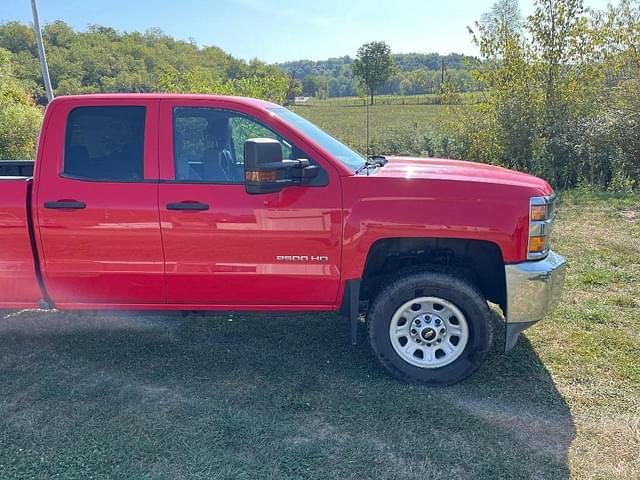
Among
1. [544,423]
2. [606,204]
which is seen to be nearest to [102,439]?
[544,423]

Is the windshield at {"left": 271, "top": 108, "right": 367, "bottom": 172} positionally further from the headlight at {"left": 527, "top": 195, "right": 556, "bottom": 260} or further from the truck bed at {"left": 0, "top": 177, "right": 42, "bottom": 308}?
the truck bed at {"left": 0, "top": 177, "right": 42, "bottom": 308}

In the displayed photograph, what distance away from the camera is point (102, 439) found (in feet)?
9.34

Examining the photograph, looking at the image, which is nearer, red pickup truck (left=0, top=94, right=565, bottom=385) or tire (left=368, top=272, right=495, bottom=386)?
red pickup truck (left=0, top=94, right=565, bottom=385)

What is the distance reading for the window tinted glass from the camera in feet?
10.9

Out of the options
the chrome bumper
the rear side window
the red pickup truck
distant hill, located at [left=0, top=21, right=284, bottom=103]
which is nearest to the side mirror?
the red pickup truck

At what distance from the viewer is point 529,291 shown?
320 centimetres

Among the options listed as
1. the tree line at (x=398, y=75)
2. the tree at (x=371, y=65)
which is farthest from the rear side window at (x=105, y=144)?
the tree at (x=371, y=65)

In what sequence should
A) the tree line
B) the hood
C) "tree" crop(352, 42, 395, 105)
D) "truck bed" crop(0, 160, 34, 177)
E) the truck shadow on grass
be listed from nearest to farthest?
1. the truck shadow on grass
2. the hood
3. "truck bed" crop(0, 160, 34, 177)
4. the tree line
5. "tree" crop(352, 42, 395, 105)

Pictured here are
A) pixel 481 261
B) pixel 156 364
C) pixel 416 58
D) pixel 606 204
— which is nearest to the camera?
pixel 481 261

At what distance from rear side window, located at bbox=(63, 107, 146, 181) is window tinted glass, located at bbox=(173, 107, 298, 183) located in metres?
0.27

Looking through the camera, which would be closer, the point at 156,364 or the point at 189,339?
the point at 156,364

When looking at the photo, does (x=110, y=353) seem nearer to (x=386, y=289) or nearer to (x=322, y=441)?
(x=322, y=441)

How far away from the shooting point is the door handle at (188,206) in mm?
3250

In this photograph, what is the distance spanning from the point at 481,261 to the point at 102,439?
8.81ft
